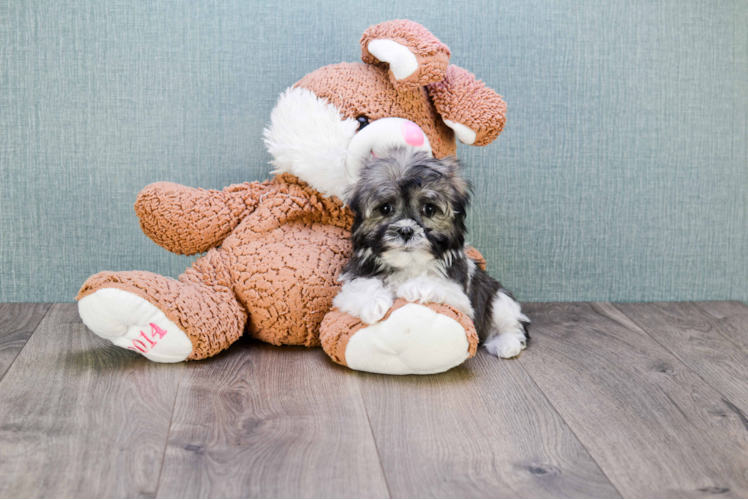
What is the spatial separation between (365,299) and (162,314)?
412mm

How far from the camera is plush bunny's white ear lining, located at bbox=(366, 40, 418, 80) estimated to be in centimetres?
146

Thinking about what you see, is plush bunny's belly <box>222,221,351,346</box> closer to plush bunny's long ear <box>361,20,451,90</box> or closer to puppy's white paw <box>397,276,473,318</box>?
puppy's white paw <box>397,276,473,318</box>

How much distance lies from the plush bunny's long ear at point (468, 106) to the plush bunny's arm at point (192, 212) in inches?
18.3

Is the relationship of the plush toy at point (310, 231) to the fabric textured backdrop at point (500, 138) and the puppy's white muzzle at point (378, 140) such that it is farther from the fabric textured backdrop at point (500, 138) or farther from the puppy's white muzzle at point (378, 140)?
the fabric textured backdrop at point (500, 138)

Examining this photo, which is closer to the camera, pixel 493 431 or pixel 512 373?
pixel 493 431

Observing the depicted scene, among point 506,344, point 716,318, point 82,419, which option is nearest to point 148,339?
point 82,419

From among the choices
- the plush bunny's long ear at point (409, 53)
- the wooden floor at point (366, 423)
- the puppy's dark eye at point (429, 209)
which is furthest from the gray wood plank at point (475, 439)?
the plush bunny's long ear at point (409, 53)

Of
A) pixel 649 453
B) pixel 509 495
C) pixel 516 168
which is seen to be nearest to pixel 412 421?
pixel 509 495

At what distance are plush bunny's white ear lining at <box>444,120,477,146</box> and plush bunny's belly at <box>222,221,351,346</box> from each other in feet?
1.25

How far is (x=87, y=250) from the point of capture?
6.16ft

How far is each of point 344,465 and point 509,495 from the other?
10.0 inches

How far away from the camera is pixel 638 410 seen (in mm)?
1294

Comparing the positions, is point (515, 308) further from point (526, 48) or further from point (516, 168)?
point (526, 48)

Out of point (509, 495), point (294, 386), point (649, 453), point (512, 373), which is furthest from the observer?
point (512, 373)
